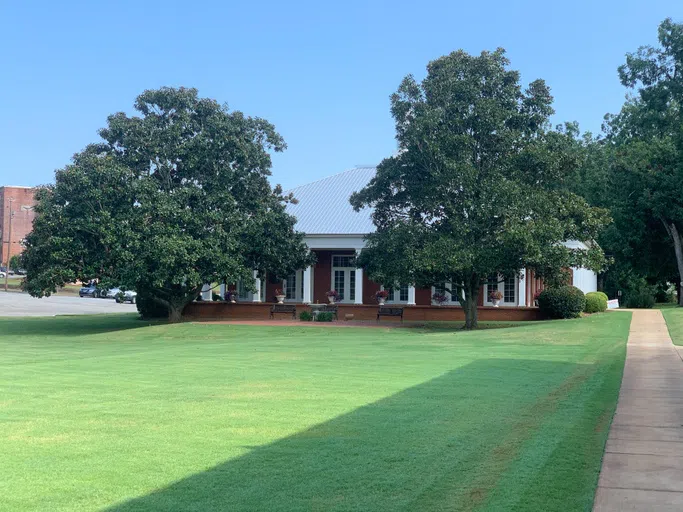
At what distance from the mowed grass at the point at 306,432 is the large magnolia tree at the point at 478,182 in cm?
987

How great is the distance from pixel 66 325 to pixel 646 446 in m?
31.7

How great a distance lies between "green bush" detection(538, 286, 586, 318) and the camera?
30953 mm

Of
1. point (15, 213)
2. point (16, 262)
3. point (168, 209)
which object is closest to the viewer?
point (168, 209)

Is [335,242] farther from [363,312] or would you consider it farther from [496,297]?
[496,297]

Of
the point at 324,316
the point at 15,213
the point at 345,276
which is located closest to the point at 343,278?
the point at 345,276

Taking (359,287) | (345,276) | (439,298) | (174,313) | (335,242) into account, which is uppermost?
(335,242)

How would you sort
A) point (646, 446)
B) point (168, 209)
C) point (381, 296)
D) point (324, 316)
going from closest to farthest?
1. point (646, 446)
2. point (168, 209)
3. point (324, 316)
4. point (381, 296)

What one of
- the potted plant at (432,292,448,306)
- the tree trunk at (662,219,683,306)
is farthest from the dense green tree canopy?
the potted plant at (432,292,448,306)

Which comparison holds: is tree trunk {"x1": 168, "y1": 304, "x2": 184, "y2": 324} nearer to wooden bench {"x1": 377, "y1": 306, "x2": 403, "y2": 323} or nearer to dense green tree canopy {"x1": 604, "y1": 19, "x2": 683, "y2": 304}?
wooden bench {"x1": 377, "y1": 306, "x2": 403, "y2": 323}

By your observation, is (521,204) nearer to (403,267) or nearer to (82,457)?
(403,267)

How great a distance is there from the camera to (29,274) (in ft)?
99.2

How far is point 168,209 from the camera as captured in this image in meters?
28.8

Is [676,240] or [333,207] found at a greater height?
[333,207]

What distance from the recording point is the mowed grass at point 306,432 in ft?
19.0
